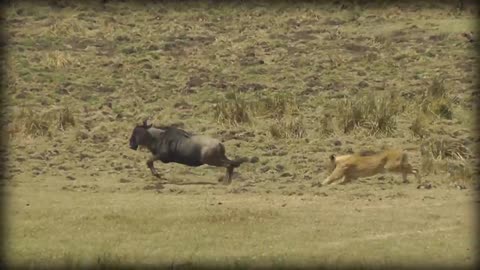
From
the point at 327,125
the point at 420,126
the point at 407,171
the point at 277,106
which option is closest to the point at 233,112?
the point at 277,106

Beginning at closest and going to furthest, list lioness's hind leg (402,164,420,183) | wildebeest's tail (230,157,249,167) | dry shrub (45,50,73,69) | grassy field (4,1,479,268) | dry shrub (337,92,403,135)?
1. grassy field (4,1,479,268)
2. lioness's hind leg (402,164,420,183)
3. wildebeest's tail (230,157,249,167)
4. dry shrub (337,92,403,135)
5. dry shrub (45,50,73,69)

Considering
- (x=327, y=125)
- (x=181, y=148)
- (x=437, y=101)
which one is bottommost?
(x=181, y=148)

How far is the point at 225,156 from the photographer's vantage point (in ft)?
53.4

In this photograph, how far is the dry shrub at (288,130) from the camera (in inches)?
713

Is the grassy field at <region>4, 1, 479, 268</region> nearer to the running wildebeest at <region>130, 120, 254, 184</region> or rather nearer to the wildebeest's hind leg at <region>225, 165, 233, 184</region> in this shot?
the wildebeest's hind leg at <region>225, 165, 233, 184</region>

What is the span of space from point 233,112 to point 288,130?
4.98 feet

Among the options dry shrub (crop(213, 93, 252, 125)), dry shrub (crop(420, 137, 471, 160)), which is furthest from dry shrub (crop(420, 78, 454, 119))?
dry shrub (crop(213, 93, 252, 125))

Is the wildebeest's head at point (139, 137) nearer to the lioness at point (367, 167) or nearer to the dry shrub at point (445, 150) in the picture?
the lioness at point (367, 167)

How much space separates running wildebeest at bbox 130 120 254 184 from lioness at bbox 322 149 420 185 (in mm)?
1536

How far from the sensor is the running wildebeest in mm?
16047

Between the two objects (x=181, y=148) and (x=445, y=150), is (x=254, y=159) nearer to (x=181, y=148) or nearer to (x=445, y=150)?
(x=181, y=148)

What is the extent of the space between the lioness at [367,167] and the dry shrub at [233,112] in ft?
14.1

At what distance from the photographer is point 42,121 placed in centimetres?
1922

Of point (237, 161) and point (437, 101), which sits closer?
point (237, 161)
